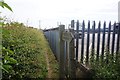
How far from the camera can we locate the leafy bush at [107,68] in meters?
5.22

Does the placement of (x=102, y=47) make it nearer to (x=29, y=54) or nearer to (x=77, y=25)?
(x=77, y=25)

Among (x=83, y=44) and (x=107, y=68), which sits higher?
(x=83, y=44)

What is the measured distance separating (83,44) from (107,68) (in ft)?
5.22

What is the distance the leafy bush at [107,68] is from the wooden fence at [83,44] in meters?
0.23

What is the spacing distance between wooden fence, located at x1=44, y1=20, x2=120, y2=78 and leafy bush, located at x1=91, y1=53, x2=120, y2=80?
229 mm

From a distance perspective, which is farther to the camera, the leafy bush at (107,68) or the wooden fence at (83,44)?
the wooden fence at (83,44)

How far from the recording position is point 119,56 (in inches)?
239

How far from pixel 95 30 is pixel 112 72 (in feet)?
6.54

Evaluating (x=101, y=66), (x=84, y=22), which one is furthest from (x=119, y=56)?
(x=84, y=22)

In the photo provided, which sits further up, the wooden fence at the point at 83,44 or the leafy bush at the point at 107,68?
the wooden fence at the point at 83,44

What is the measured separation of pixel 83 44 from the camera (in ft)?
23.1

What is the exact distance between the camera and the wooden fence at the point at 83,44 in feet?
20.2

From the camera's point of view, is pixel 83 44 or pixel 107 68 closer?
pixel 107 68

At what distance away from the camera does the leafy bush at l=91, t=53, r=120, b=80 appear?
5.22 meters
